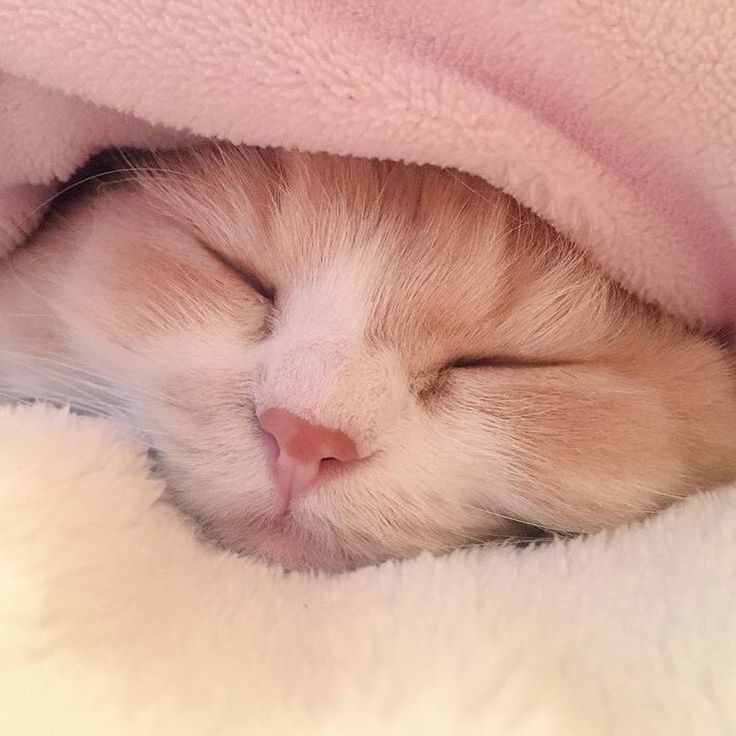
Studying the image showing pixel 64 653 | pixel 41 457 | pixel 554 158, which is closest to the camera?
pixel 64 653

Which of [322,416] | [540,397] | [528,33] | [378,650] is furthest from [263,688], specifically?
[528,33]

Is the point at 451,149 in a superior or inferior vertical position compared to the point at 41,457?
superior

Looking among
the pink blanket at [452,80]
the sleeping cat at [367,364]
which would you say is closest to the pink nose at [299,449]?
the sleeping cat at [367,364]

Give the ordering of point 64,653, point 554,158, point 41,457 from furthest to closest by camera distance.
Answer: point 554,158
point 41,457
point 64,653

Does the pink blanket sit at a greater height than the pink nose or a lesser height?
greater

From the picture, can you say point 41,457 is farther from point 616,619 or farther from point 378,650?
point 616,619

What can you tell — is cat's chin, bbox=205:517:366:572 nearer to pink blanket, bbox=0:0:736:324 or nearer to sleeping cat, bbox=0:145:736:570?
sleeping cat, bbox=0:145:736:570

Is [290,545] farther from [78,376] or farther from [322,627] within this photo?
[78,376]

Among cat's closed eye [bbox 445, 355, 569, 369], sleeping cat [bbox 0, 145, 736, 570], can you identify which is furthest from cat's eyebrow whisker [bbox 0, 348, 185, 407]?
cat's closed eye [bbox 445, 355, 569, 369]
